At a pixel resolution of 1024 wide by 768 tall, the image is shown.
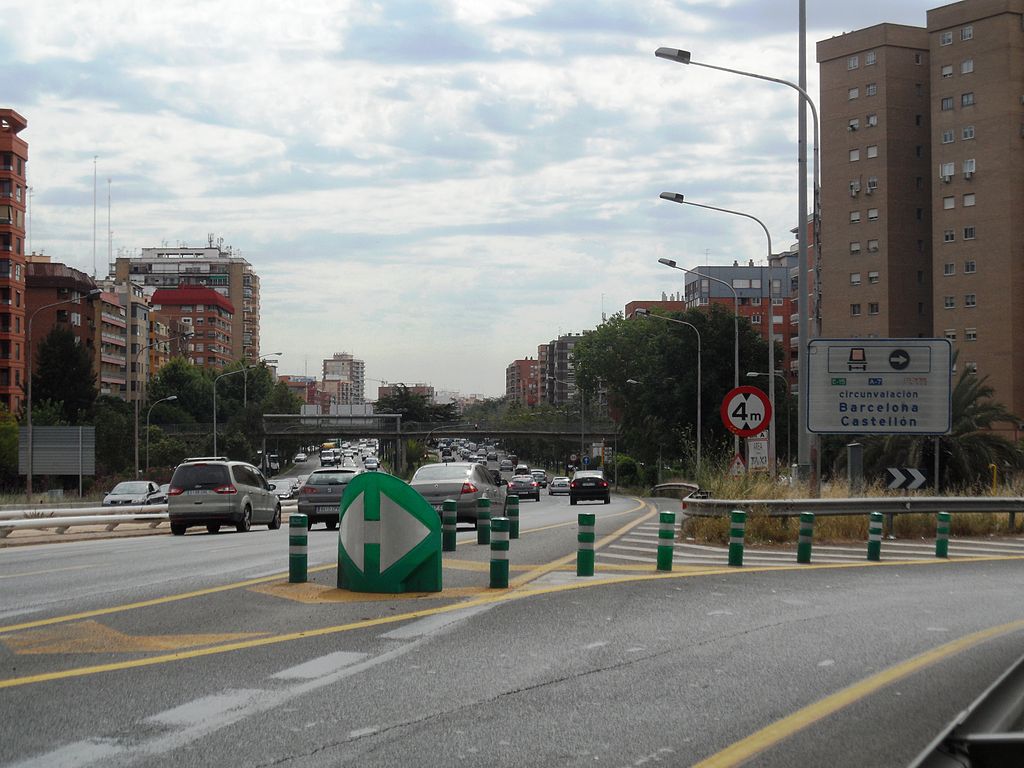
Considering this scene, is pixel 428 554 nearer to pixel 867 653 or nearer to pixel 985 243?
pixel 867 653

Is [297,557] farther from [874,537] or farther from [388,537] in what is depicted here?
[874,537]

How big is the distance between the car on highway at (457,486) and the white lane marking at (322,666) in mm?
15025

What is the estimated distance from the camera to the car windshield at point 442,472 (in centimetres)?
2455

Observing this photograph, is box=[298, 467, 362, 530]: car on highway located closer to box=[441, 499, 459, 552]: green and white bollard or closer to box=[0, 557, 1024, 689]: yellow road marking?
box=[441, 499, 459, 552]: green and white bollard

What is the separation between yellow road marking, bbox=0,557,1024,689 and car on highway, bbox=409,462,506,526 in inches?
377

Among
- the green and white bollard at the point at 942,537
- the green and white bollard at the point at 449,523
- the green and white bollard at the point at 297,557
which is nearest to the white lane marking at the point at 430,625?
the green and white bollard at the point at 297,557

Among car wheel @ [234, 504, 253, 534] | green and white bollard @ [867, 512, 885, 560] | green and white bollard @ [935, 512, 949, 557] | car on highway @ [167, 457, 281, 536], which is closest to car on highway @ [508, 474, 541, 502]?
car wheel @ [234, 504, 253, 534]

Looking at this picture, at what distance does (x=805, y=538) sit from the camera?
1603 cm

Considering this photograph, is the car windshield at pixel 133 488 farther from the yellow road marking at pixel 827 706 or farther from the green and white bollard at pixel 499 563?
the yellow road marking at pixel 827 706

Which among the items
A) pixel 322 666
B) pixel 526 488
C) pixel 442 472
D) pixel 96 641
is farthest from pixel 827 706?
pixel 526 488

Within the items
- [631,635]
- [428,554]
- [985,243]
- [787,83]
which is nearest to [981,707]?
[631,635]

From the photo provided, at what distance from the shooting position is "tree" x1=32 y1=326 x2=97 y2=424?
324 feet

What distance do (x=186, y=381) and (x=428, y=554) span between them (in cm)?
12819

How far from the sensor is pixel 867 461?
46.2m
